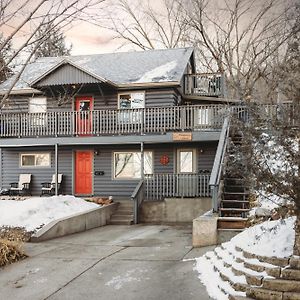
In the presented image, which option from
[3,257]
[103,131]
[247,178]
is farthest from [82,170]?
[247,178]

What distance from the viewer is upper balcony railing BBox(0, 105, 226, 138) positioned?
718 inches

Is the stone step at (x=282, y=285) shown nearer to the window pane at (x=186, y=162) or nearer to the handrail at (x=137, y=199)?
the handrail at (x=137, y=199)

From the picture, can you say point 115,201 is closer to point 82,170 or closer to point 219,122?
point 82,170

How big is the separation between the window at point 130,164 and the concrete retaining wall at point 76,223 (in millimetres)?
2868

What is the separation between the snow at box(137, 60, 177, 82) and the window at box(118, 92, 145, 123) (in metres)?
0.79

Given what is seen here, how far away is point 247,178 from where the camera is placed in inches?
274

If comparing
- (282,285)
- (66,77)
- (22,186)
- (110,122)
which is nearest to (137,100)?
(110,122)

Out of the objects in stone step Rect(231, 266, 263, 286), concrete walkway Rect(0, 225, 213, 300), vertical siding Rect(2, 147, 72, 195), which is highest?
vertical siding Rect(2, 147, 72, 195)

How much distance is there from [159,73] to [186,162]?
4.49 metres

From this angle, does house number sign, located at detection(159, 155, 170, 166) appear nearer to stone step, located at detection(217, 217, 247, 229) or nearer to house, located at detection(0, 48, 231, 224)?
house, located at detection(0, 48, 231, 224)

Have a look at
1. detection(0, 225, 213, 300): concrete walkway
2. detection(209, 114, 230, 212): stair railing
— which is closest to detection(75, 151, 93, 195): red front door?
detection(0, 225, 213, 300): concrete walkway

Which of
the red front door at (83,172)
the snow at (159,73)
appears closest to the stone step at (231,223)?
the snow at (159,73)

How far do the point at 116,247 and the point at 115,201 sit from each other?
727 cm

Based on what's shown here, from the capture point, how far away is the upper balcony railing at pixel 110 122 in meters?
18.2
